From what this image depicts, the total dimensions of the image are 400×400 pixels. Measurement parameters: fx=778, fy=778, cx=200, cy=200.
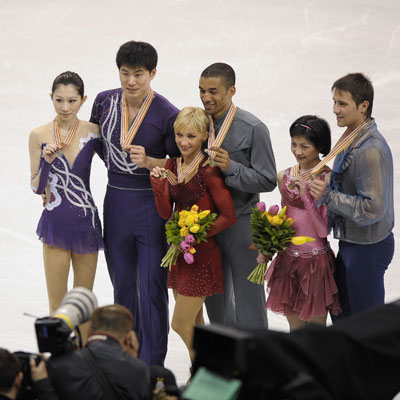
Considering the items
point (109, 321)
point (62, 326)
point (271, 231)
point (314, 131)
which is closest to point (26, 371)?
point (62, 326)

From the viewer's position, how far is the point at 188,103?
8273 mm

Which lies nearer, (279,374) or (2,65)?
(279,374)

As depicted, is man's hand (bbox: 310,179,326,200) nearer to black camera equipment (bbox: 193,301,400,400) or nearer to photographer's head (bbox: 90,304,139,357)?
photographer's head (bbox: 90,304,139,357)

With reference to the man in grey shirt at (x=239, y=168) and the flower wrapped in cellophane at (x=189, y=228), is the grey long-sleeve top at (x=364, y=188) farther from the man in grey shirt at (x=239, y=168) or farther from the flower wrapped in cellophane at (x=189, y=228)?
the flower wrapped in cellophane at (x=189, y=228)

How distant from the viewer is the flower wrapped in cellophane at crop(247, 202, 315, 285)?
13.0 feet

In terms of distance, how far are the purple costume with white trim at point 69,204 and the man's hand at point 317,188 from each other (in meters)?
1.25

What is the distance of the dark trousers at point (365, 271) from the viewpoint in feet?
12.8

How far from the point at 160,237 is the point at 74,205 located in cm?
50

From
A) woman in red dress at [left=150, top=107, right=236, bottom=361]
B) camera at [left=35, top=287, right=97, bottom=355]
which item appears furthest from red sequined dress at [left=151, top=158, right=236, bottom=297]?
camera at [left=35, top=287, right=97, bottom=355]

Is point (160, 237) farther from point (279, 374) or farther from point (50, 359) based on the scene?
point (279, 374)

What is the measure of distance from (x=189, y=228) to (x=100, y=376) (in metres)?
1.37

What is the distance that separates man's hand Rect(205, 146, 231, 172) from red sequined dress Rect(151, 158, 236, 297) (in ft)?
0.21

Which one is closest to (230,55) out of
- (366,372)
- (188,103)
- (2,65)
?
Result: (188,103)

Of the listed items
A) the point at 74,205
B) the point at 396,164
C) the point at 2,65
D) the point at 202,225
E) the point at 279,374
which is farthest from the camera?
the point at 2,65
